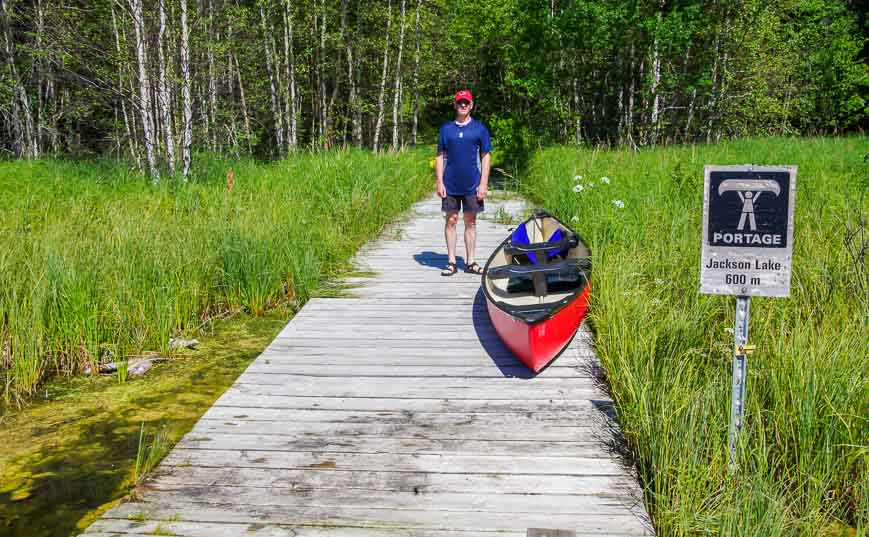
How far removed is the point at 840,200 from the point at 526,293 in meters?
4.21

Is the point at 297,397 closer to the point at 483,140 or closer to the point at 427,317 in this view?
the point at 427,317

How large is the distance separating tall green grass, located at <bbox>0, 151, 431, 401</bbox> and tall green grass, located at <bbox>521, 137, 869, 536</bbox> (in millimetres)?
3231

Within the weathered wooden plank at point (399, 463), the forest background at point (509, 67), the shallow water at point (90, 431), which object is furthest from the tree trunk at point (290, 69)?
the weathered wooden plank at point (399, 463)

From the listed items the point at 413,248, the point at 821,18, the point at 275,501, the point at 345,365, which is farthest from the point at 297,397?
the point at 821,18

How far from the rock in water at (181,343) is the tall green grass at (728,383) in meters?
Result: 3.24

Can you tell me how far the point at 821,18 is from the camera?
29.8 meters

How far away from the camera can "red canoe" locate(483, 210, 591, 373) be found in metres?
4.55

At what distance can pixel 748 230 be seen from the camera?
9.63 ft

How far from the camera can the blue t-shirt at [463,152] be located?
6918 millimetres

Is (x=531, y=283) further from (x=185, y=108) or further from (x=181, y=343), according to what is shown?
(x=185, y=108)

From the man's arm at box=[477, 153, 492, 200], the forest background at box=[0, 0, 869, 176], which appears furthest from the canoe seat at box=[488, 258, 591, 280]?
the forest background at box=[0, 0, 869, 176]

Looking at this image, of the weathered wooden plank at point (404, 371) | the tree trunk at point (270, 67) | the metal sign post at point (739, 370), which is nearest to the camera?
the metal sign post at point (739, 370)

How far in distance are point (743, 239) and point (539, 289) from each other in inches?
100.0

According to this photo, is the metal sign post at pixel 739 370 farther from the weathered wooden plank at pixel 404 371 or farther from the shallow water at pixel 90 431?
the shallow water at pixel 90 431
